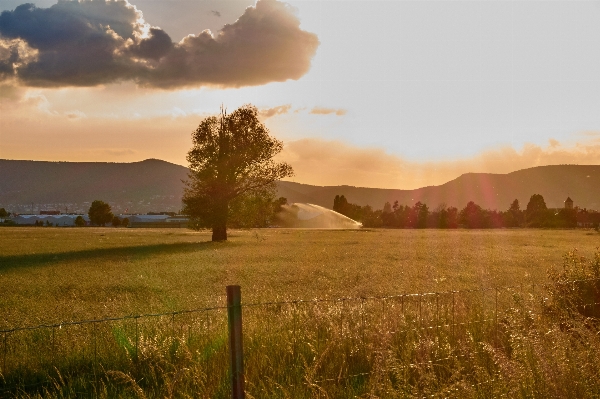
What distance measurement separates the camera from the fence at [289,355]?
716 centimetres

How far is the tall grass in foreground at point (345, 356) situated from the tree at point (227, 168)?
42226 mm

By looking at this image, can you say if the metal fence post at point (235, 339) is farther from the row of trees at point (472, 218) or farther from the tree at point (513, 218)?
the tree at point (513, 218)

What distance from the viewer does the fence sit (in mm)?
7164

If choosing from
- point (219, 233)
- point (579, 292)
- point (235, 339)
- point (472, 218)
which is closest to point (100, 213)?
point (472, 218)

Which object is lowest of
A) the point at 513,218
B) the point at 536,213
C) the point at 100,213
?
the point at 513,218

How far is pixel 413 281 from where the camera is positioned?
882 inches

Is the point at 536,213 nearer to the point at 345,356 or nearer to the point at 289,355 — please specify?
the point at 345,356

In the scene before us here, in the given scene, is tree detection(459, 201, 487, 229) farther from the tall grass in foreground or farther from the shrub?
the tall grass in foreground

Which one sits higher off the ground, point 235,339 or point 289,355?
point 235,339

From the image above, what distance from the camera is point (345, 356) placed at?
27.5ft

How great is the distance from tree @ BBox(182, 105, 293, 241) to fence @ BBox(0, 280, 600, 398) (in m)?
42.8

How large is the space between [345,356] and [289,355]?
861 millimetres

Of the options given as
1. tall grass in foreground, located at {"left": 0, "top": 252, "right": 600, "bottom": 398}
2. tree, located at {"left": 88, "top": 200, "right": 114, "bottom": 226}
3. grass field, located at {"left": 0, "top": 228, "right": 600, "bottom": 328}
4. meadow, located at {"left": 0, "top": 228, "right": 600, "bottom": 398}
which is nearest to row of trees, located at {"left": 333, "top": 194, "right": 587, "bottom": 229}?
tree, located at {"left": 88, "top": 200, "right": 114, "bottom": 226}

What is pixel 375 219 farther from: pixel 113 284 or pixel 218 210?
pixel 113 284
